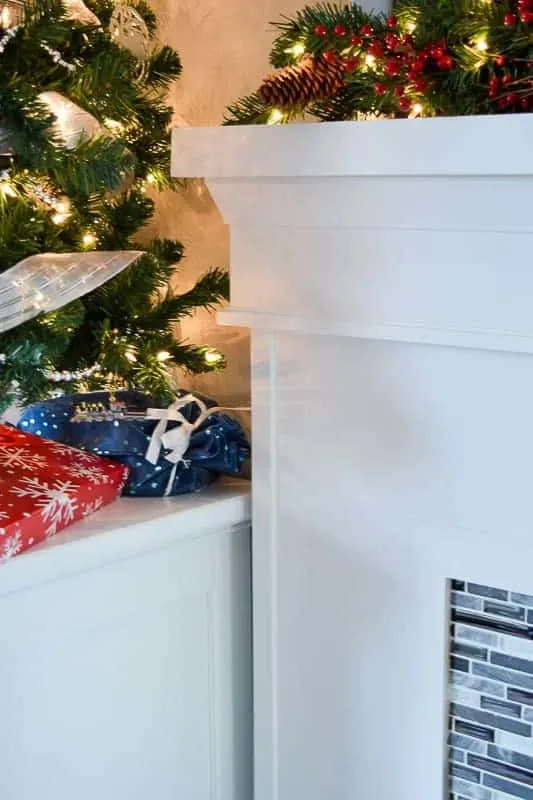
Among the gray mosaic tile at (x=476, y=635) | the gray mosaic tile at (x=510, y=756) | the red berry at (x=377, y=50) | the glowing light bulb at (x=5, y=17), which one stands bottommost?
the gray mosaic tile at (x=510, y=756)

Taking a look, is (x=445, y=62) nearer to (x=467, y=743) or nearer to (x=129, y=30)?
(x=129, y=30)

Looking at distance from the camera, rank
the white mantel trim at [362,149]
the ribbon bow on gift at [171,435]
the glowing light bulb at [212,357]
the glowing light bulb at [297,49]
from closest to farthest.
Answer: the white mantel trim at [362,149] < the glowing light bulb at [297,49] < the ribbon bow on gift at [171,435] < the glowing light bulb at [212,357]

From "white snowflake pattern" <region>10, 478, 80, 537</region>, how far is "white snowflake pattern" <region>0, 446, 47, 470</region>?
33 millimetres

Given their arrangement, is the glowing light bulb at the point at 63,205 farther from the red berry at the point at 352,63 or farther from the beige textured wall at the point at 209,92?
the red berry at the point at 352,63

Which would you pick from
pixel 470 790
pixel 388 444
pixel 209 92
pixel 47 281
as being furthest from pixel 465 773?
pixel 209 92

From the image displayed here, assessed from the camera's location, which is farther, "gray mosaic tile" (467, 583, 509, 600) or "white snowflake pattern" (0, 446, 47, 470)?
"white snowflake pattern" (0, 446, 47, 470)

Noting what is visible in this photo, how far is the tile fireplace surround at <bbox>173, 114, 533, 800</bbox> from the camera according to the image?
0.95 metres

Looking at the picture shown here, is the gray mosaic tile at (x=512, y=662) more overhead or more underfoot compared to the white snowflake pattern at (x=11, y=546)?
more underfoot

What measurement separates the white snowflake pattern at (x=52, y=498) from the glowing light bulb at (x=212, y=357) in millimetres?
278

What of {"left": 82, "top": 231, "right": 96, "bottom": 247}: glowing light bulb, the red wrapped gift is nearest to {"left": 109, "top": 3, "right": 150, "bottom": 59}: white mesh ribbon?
{"left": 82, "top": 231, "right": 96, "bottom": 247}: glowing light bulb

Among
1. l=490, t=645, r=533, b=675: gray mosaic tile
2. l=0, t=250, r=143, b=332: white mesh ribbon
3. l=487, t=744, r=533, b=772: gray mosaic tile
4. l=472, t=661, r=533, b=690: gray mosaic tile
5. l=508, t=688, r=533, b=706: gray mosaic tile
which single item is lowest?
l=487, t=744, r=533, b=772: gray mosaic tile

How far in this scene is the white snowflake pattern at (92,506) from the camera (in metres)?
1.14

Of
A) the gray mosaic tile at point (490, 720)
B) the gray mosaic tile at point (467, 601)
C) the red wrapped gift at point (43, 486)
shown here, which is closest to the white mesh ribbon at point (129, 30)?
the red wrapped gift at point (43, 486)

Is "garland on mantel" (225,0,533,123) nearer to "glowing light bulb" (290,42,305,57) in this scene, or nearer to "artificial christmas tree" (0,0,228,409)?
"glowing light bulb" (290,42,305,57)
